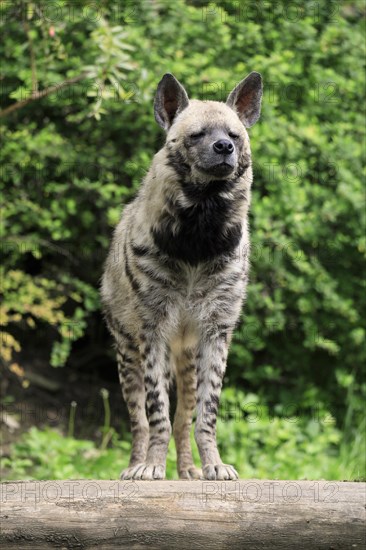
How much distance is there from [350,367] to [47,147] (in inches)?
133

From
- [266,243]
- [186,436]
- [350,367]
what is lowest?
[350,367]

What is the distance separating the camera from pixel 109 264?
6.17 meters

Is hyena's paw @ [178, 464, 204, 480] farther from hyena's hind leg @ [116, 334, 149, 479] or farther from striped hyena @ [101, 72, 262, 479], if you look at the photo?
striped hyena @ [101, 72, 262, 479]

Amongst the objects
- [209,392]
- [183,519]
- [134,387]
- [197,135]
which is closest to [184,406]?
[134,387]

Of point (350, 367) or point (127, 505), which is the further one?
point (350, 367)

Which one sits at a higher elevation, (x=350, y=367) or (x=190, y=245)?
(x=190, y=245)

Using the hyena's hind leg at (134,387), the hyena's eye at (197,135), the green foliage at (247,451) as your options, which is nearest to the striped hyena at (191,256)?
the hyena's eye at (197,135)

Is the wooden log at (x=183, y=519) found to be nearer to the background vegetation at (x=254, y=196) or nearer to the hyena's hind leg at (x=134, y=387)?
the hyena's hind leg at (x=134, y=387)

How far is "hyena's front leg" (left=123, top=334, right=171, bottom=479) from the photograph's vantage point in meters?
5.03

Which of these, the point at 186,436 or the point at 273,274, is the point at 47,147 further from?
the point at 186,436

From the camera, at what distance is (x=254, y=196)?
7723 mm

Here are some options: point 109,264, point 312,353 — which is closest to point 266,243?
point 312,353

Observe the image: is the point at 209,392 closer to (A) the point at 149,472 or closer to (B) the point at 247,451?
(A) the point at 149,472

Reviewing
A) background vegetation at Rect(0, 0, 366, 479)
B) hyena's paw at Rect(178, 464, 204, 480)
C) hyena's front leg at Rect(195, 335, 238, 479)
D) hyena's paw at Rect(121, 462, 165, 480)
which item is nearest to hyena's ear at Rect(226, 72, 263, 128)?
hyena's front leg at Rect(195, 335, 238, 479)
